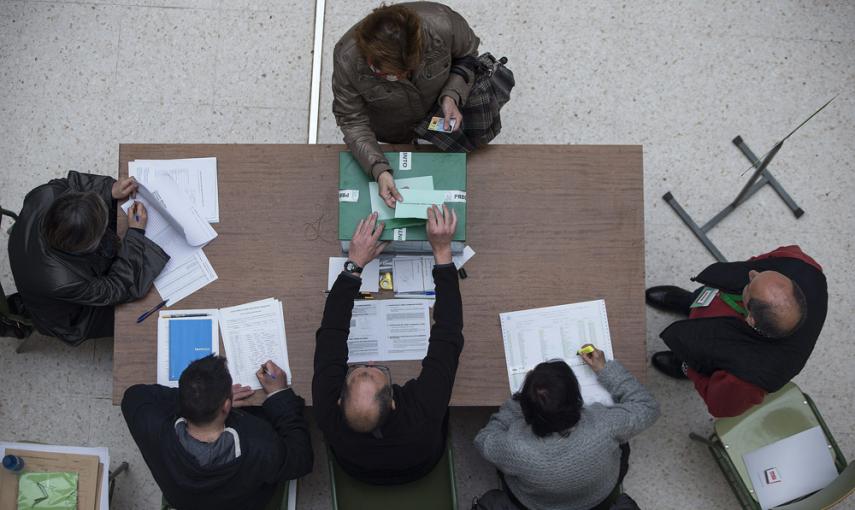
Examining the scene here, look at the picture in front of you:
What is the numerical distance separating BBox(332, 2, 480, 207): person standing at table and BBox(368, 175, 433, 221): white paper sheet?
0.03 metres

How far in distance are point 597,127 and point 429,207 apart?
1388mm

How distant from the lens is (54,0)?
2967mm

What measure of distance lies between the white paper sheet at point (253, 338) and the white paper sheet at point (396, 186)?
46cm

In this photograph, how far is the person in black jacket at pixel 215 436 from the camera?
69.4 inches

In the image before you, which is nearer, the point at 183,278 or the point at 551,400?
the point at 551,400

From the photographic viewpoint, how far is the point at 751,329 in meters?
1.96

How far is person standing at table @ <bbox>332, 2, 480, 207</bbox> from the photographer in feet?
5.41

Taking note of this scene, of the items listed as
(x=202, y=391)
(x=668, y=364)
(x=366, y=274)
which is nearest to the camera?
(x=202, y=391)

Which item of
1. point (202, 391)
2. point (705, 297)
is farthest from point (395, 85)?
point (705, 297)

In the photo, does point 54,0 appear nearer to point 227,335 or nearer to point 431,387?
point 227,335

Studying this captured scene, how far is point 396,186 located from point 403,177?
0.04 meters

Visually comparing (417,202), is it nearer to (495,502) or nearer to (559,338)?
(559,338)

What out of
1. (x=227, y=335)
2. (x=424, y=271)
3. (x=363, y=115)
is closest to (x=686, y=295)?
(x=424, y=271)

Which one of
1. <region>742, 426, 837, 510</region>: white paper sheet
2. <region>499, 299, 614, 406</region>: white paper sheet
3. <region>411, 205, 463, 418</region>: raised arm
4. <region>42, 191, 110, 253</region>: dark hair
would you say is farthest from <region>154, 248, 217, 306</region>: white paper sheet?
<region>742, 426, 837, 510</region>: white paper sheet
